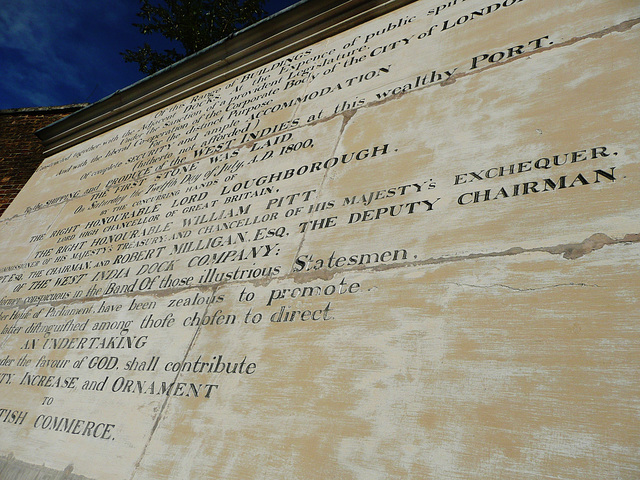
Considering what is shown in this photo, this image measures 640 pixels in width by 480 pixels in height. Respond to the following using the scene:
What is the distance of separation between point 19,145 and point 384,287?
9.64 m

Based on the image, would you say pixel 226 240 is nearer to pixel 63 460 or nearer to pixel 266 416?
pixel 266 416

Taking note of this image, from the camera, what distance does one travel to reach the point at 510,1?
3213 millimetres

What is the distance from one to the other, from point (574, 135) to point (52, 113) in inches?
432

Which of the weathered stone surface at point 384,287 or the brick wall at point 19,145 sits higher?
the brick wall at point 19,145

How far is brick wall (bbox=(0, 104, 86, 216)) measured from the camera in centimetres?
801

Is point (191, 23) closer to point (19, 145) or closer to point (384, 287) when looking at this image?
point (19, 145)

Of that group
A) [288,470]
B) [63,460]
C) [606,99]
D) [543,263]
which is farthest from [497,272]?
[63,460]

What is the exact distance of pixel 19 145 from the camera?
8.98m

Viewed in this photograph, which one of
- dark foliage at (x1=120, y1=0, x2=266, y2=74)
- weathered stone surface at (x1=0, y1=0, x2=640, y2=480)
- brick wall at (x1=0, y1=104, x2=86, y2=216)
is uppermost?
dark foliage at (x1=120, y1=0, x2=266, y2=74)

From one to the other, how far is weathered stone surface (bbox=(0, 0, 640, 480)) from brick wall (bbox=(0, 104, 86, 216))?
4771mm

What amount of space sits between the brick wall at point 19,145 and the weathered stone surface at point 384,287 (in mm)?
4771

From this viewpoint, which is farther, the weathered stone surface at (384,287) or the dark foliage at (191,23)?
the dark foliage at (191,23)

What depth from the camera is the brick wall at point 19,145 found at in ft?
26.3

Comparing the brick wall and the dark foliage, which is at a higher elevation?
the dark foliage
